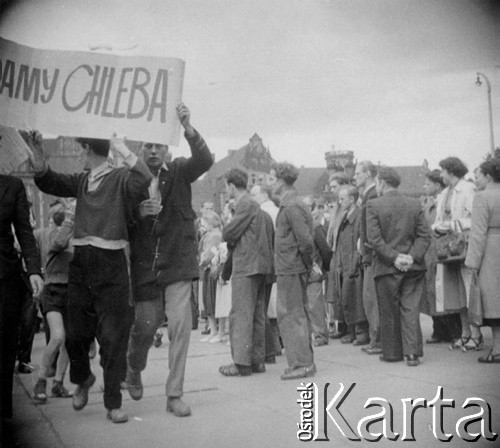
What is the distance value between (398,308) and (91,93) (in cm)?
364

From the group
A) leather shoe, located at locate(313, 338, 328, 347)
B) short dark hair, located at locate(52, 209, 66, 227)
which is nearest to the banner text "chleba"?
short dark hair, located at locate(52, 209, 66, 227)

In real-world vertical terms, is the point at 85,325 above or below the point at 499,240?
below

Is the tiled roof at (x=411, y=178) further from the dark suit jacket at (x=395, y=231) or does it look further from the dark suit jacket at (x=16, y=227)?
the dark suit jacket at (x=16, y=227)

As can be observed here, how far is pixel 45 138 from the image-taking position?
16.4 feet

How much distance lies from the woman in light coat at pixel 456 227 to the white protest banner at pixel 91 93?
3.29 meters

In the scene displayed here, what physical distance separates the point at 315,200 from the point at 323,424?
20.9 feet

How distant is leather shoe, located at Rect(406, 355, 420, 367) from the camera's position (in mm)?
6727

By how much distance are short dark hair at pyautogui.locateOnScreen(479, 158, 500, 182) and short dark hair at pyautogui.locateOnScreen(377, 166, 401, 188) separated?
83 cm

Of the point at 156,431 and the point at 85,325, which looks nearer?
the point at 156,431

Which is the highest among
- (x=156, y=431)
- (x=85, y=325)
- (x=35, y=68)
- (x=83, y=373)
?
(x=35, y=68)

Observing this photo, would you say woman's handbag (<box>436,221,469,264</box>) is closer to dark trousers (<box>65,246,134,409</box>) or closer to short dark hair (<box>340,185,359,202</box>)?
short dark hair (<box>340,185,359,202</box>)

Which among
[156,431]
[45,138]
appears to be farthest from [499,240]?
[45,138]

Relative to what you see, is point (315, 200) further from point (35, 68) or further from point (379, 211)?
point (35, 68)

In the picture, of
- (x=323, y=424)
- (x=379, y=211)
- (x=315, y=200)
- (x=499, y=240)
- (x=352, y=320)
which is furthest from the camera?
(x=315, y=200)
